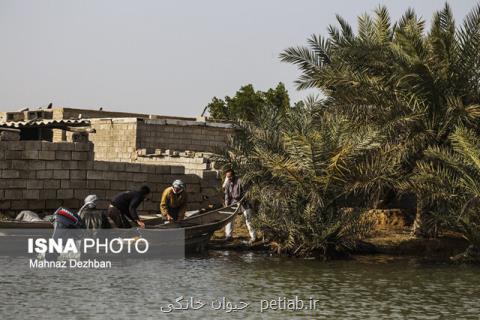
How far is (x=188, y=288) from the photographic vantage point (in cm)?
1722

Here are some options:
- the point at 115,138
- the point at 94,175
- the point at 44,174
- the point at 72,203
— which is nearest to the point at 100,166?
the point at 94,175

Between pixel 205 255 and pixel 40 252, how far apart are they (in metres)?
3.65

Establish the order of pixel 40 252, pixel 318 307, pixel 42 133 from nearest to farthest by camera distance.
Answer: pixel 318 307 < pixel 40 252 < pixel 42 133

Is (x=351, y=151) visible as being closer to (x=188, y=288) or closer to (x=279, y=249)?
(x=279, y=249)

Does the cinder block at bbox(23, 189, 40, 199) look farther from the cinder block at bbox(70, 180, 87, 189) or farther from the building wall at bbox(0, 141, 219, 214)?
the cinder block at bbox(70, 180, 87, 189)

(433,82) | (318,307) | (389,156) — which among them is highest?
(433,82)

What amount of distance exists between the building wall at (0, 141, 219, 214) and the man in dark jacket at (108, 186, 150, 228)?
4.47 m

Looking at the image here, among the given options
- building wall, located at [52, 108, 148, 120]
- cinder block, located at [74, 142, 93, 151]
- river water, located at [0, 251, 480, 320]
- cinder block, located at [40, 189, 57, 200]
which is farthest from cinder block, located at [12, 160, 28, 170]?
building wall, located at [52, 108, 148, 120]

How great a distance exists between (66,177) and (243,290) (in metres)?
9.08

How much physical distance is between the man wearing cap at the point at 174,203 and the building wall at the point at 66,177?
3849 millimetres

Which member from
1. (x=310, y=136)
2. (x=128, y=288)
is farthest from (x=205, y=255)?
(x=128, y=288)

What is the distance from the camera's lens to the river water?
15.0 metres

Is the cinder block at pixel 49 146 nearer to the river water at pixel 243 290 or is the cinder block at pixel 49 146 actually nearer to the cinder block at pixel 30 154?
the cinder block at pixel 30 154

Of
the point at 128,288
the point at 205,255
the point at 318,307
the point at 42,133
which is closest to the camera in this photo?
the point at 318,307
